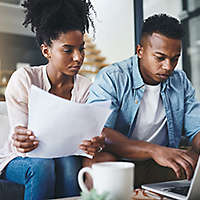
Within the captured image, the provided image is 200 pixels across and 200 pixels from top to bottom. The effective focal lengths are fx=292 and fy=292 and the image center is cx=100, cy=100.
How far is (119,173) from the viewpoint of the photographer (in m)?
0.58

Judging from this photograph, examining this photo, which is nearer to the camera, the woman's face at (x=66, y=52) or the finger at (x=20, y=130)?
the finger at (x=20, y=130)

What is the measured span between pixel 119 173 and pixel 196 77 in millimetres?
2289

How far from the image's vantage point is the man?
4.32 ft

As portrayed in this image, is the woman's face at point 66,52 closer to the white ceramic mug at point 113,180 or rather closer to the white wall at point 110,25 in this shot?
the white wall at point 110,25

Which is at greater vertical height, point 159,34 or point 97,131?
point 159,34

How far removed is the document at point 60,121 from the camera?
82cm

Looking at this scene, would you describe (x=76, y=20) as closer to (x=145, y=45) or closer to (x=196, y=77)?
(x=145, y=45)

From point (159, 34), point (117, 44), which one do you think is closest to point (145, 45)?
point (159, 34)

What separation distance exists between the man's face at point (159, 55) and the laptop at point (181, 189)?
0.60 metres


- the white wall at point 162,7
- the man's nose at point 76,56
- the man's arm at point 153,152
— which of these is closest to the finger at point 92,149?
the man's arm at point 153,152

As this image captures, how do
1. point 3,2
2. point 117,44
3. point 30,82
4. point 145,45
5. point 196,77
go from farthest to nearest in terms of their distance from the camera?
point 196,77
point 117,44
point 3,2
point 145,45
point 30,82

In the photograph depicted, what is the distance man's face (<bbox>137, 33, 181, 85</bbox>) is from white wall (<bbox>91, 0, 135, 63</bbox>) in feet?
1.31

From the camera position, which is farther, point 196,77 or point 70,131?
point 196,77

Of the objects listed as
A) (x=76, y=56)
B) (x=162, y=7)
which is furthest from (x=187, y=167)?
(x=162, y=7)
